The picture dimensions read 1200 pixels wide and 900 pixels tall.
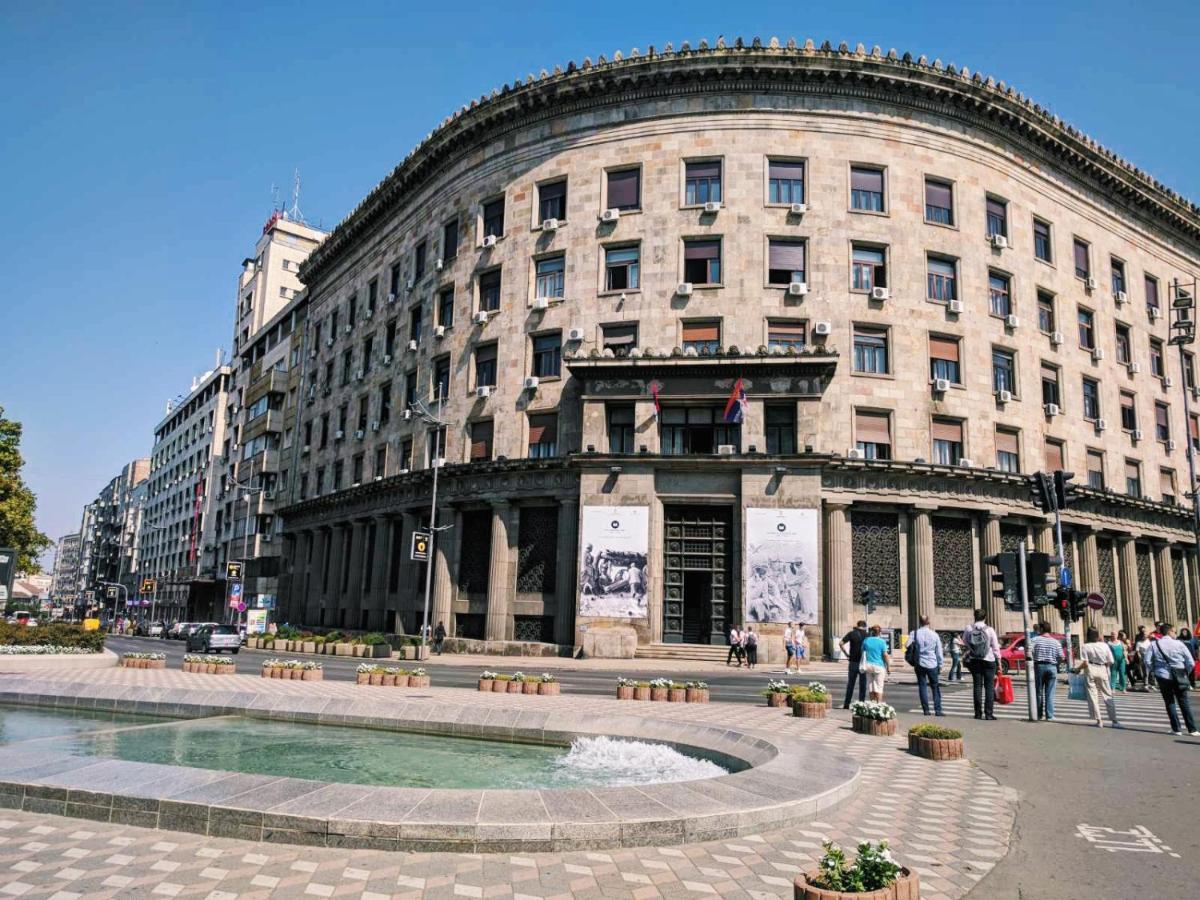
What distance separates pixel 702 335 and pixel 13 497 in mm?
46241

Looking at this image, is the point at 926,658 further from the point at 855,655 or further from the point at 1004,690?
the point at 1004,690

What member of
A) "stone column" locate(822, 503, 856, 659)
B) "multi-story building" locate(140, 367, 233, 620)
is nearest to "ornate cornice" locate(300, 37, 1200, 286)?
"stone column" locate(822, 503, 856, 659)

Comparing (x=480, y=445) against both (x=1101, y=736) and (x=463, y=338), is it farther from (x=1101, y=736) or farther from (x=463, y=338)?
(x=1101, y=736)

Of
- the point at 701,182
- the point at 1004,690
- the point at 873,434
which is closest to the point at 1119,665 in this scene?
the point at 1004,690

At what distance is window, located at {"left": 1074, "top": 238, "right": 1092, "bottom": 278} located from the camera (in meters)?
42.1

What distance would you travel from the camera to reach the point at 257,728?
13.3m

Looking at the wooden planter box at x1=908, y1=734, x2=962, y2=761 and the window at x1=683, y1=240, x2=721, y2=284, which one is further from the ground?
the window at x1=683, y1=240, x2=721, y2=284

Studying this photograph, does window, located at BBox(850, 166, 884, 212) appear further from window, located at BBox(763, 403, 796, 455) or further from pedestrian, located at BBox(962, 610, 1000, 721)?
pedestrian, located at BBox(962, 610, 1000, 721)

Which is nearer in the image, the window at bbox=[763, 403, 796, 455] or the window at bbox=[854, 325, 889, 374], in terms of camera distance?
the window at bbox=[763, 403, 796, 455]

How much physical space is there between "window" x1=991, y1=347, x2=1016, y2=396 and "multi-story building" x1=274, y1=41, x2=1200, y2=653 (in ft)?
0.50

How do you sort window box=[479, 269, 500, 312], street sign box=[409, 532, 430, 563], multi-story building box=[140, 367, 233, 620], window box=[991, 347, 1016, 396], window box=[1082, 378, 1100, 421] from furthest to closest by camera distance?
multi-story building box=[140, 367, 233, 620] < window box=[1082, 378, 1100, 421] < window box=[479, 269, 500, 312] < window box=[991, 347, 1016, 396] < street sign box=[409, 532, 430, 563]

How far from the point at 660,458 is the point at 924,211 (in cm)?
1676

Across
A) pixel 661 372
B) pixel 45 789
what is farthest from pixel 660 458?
pixel 45 789

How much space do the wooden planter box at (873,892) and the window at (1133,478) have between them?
4458cm
